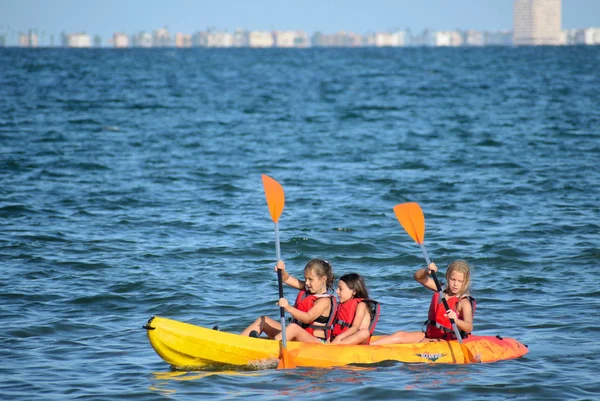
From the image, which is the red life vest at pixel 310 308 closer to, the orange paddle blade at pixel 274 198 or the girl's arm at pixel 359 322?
the girl's arm at pixel 359 322

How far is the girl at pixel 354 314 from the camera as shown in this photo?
273 inches

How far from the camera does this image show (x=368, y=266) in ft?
33.8

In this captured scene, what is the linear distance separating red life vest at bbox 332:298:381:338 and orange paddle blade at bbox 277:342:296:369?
62 cm

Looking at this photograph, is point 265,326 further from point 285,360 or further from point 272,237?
point 272,237

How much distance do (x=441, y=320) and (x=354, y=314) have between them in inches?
27.4

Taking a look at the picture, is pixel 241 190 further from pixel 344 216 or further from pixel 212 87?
pixel 212 87

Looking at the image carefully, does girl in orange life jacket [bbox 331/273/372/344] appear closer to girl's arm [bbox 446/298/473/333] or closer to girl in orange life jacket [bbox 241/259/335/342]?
girl in orange life jacket [bbox 241/259/335/342]

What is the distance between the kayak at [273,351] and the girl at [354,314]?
19cm

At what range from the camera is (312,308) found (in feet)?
23.1

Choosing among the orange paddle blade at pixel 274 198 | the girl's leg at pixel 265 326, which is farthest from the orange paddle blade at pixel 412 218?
the girl's leg at pixel 265 326

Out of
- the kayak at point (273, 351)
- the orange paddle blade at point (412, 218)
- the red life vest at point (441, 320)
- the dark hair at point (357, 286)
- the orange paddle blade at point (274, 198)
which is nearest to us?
the kayak at point (273, 351)

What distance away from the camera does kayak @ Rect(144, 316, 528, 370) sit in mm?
6504

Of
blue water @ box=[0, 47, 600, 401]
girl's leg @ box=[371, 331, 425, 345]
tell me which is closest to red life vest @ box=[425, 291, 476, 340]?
girl's leg @ box=[371, 331, 425, 345]

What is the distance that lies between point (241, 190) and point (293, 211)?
2.28m
